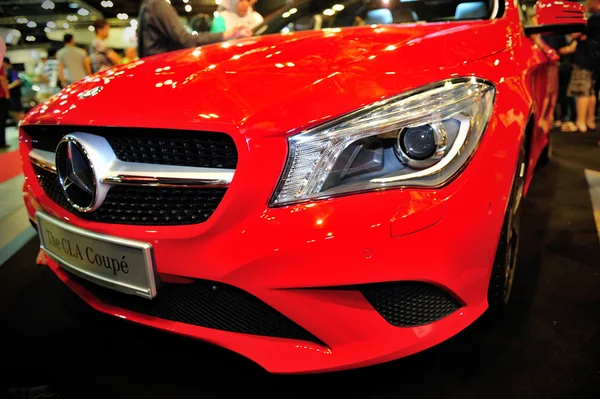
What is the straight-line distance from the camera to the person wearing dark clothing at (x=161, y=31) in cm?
291

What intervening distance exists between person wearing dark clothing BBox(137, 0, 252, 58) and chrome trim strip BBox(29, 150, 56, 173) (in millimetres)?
1452

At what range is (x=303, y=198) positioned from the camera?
1013mm

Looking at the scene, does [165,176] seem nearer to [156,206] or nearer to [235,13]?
[156,206]

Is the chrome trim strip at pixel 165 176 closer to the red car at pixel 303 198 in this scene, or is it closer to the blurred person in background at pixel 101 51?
the red car at pixel 303 198

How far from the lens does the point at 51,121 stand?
1342 mm

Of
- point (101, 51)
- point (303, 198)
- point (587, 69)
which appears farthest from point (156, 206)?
point (587, 69)

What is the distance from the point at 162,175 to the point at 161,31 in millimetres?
2199

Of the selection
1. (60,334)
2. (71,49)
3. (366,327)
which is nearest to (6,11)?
(71,49)

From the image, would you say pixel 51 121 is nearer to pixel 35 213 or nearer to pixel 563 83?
pixel 35 213

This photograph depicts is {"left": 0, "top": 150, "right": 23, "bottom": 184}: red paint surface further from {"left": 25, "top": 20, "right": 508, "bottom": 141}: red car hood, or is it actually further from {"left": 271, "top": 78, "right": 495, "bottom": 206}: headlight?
{"left": 271, "top": 78, "right": 495, "bottom": 206}: headlight

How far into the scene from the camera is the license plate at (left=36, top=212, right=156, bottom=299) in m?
1.12

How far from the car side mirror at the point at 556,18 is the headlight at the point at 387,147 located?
1247mm

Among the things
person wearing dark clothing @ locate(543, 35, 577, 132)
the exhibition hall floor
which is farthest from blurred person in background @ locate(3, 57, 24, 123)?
person wearing dark clothing @ locate(543, 35, 577, 132)

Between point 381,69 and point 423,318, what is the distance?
0.62 meters
